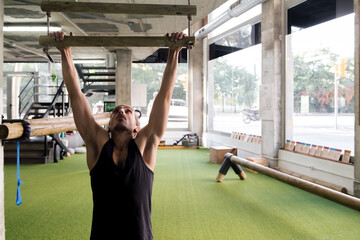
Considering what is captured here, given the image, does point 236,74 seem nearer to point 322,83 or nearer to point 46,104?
point 322,83

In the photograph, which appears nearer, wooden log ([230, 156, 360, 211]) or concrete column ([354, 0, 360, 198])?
wooden log ([230, 156, 360, 211])

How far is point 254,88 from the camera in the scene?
754 centimetres

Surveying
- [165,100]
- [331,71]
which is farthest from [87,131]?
[331,71]

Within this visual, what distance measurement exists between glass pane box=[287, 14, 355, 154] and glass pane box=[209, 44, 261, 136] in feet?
4.73

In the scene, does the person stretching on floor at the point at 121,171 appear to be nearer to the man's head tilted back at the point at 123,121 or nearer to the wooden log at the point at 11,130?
the man's head tilted back at the point at 123,121

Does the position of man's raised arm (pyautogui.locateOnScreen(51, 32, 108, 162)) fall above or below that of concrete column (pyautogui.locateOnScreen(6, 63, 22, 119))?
below

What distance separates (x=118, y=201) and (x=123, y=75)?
25.6 feet

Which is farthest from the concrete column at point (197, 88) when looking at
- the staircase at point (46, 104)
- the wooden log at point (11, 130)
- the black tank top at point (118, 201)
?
the black tank top at point (118, 201)

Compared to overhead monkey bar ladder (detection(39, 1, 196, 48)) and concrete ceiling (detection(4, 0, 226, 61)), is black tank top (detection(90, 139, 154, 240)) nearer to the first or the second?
overhead monkey bar ladder (detection(39, 1, 196, 48))

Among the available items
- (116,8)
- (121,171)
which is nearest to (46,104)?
(116,8)

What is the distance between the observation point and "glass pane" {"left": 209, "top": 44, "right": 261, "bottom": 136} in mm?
7477

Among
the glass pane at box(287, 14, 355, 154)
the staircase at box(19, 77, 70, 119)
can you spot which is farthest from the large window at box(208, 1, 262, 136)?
the staircase at box(19, 77, 70, 119)

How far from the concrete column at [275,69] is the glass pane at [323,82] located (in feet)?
0.62

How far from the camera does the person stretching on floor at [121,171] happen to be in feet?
4.21
